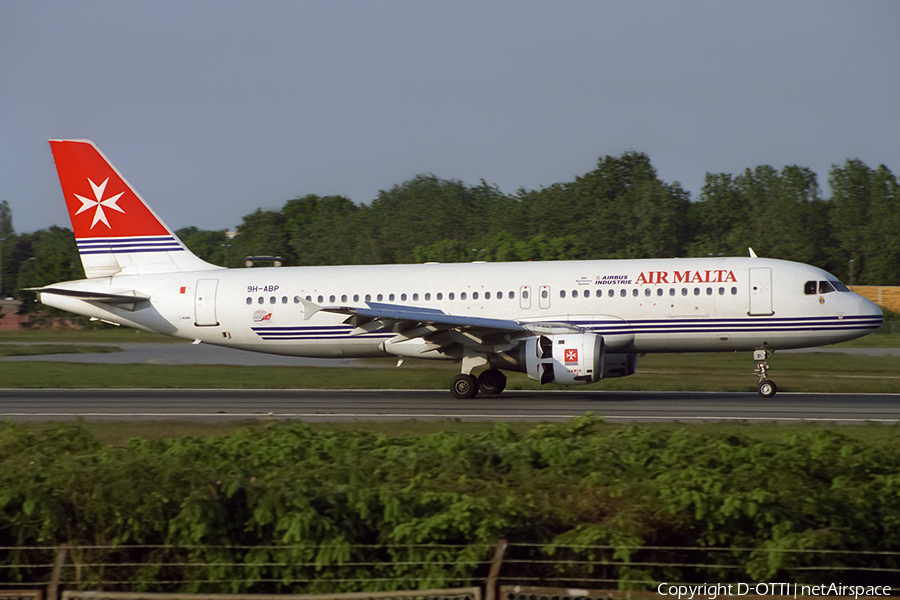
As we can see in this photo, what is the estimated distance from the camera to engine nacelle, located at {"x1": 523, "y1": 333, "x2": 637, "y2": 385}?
2172 cm

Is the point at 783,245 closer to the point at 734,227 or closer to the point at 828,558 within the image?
the point at 734,227

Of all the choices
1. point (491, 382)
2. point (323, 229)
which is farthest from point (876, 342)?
point (323, 229)

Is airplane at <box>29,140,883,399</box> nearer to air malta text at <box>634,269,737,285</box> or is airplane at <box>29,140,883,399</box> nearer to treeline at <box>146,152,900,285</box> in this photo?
air malta text at <box>634,269,737,285</box>

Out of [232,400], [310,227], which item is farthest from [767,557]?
[310,227]

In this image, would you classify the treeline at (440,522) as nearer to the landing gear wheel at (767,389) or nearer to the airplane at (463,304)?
the airplane at (463,304)

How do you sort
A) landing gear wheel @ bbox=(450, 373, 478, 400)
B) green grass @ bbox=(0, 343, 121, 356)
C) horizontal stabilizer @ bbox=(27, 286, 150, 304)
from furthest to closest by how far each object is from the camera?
green grass @ bbox=(0, 343, 121, 356) → horizontal stabilizer @ bbox=(27, 286, 150, 304) → landing gear wheel @ bbox=(450, 373, 478, 400)

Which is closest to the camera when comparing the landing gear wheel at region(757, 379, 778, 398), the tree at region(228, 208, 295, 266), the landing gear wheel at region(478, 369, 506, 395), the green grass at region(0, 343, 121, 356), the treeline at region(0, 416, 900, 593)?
the treeline at region(0, 416, 900, 593)

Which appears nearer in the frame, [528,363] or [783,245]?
[528,363]

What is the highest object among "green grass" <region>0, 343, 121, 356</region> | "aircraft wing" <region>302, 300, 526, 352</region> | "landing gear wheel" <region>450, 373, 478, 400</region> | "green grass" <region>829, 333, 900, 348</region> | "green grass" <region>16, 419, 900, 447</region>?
"aircraft wing" <region>302, 300, 526, 352</region>

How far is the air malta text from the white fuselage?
3cm

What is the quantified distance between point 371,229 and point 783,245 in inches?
1690

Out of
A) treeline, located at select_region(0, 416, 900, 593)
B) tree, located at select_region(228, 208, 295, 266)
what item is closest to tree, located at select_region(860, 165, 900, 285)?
tree, located at select_region(228, 208, 295, 266)

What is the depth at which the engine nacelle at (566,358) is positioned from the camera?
2172 cm

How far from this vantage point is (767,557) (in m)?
7.99
